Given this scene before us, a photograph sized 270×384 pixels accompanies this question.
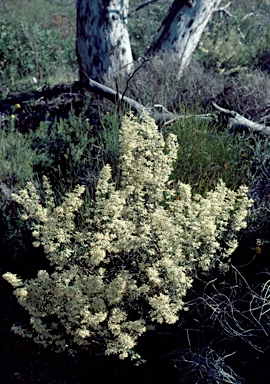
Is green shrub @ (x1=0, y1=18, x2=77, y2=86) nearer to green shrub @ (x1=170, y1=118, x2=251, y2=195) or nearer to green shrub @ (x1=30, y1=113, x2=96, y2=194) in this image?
green shrub @ (x1=30, y1=113, x2=96, y2=194)

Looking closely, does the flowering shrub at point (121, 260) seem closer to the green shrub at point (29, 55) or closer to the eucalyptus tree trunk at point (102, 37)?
the eucalyptus tree trunk at point (102, 37)

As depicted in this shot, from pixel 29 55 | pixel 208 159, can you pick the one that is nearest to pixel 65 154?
pixel 208 159

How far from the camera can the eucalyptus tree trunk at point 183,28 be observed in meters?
6.76

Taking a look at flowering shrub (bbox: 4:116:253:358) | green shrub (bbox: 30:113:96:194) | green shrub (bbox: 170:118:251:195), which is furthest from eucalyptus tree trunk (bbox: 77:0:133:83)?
flowering shrub (bbox: 4:116:253:358)

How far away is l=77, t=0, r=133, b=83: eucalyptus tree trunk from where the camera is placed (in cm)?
649

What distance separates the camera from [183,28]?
6.89m

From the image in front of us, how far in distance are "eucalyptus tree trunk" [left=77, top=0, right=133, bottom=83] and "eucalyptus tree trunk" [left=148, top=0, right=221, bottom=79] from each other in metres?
0.60

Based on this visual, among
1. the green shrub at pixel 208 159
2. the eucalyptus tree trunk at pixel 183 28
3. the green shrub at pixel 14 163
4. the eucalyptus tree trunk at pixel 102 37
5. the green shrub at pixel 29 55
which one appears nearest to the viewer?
the green shrub at pixel 208 159

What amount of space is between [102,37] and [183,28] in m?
1.27

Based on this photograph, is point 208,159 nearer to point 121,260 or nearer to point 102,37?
point 121,260

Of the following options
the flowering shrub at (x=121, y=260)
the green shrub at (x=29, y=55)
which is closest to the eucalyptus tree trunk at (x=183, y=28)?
the green shrub at (x=29, y=55)

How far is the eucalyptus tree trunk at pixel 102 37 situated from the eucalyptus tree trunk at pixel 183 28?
23.8 inches

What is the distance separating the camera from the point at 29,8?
42.6 ft

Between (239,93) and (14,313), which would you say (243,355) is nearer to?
(14,313)
